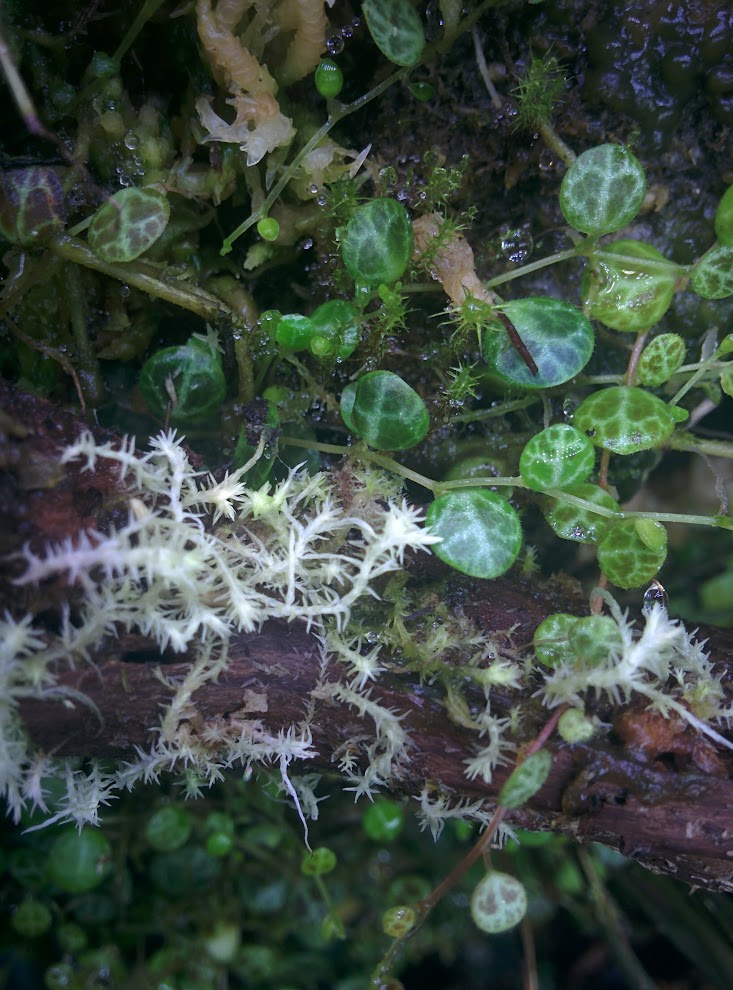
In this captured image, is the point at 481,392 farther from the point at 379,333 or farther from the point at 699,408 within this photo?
the point at 699,408

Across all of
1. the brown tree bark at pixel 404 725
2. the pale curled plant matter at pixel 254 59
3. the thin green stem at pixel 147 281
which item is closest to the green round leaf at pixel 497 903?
the brown tree bark at pixel 404 725

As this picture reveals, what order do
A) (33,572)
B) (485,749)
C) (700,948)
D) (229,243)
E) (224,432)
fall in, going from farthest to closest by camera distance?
(700,948), (224,432), (229,243), (485,749), (33,572)

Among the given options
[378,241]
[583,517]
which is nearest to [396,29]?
[378,241]

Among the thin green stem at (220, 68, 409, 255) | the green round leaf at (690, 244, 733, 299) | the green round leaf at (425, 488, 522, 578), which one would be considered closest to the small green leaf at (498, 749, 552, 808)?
the green round leaf at (425, 488, 522, 578)

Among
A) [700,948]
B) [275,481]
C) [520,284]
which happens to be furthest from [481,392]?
[700,948]

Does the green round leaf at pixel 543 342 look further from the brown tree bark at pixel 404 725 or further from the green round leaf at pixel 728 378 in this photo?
the brown tree bark at pixel 404 725

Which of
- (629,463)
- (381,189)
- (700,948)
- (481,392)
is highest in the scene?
(381,189)

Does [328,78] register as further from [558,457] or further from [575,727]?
[575,727]
